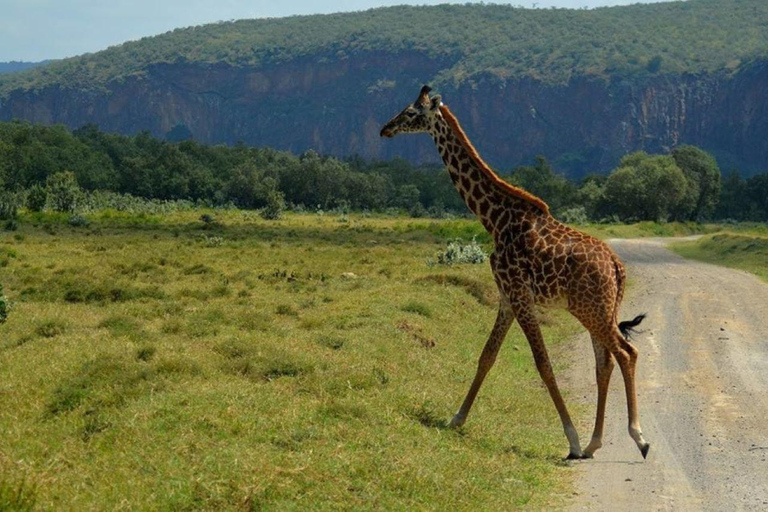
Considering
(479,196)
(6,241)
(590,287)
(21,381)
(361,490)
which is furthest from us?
(6,241)

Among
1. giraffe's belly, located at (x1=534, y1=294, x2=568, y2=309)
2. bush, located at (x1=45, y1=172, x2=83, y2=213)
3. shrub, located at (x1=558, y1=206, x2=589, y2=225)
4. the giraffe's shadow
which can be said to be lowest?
shrub, located at (x1=558, y1=206, x2=589, y2=225)

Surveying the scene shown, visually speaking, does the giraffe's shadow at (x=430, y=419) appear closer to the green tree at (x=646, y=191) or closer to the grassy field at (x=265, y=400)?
the grassy field at (x=265, y=400)

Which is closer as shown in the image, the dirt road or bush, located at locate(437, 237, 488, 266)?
the dirt road

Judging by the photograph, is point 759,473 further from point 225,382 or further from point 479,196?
point 225,382

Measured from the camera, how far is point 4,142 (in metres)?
90.1

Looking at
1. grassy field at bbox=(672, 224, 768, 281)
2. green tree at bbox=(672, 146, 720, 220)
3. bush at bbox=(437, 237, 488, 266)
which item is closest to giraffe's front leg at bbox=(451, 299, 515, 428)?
bush at bbox=(437, 237, 488, 266)

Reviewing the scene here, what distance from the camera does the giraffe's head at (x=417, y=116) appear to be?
1285cm

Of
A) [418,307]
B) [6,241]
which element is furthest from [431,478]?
[6,241]

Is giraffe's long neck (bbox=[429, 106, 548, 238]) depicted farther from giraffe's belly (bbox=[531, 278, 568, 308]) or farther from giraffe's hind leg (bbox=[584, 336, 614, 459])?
giraffe's hind leg (bbox=[584, 336, 614, 459])

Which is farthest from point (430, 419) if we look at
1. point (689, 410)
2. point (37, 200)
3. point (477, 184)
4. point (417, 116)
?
point (37, 200)

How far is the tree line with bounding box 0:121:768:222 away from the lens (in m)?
87.8

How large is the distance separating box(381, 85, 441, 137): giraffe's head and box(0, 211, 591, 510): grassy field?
10.8ft

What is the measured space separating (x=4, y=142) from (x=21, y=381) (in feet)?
270

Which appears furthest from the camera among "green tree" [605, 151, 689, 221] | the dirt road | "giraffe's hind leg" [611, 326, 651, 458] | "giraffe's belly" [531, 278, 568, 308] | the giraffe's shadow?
"green tree" [605, 151, 689, 221]
